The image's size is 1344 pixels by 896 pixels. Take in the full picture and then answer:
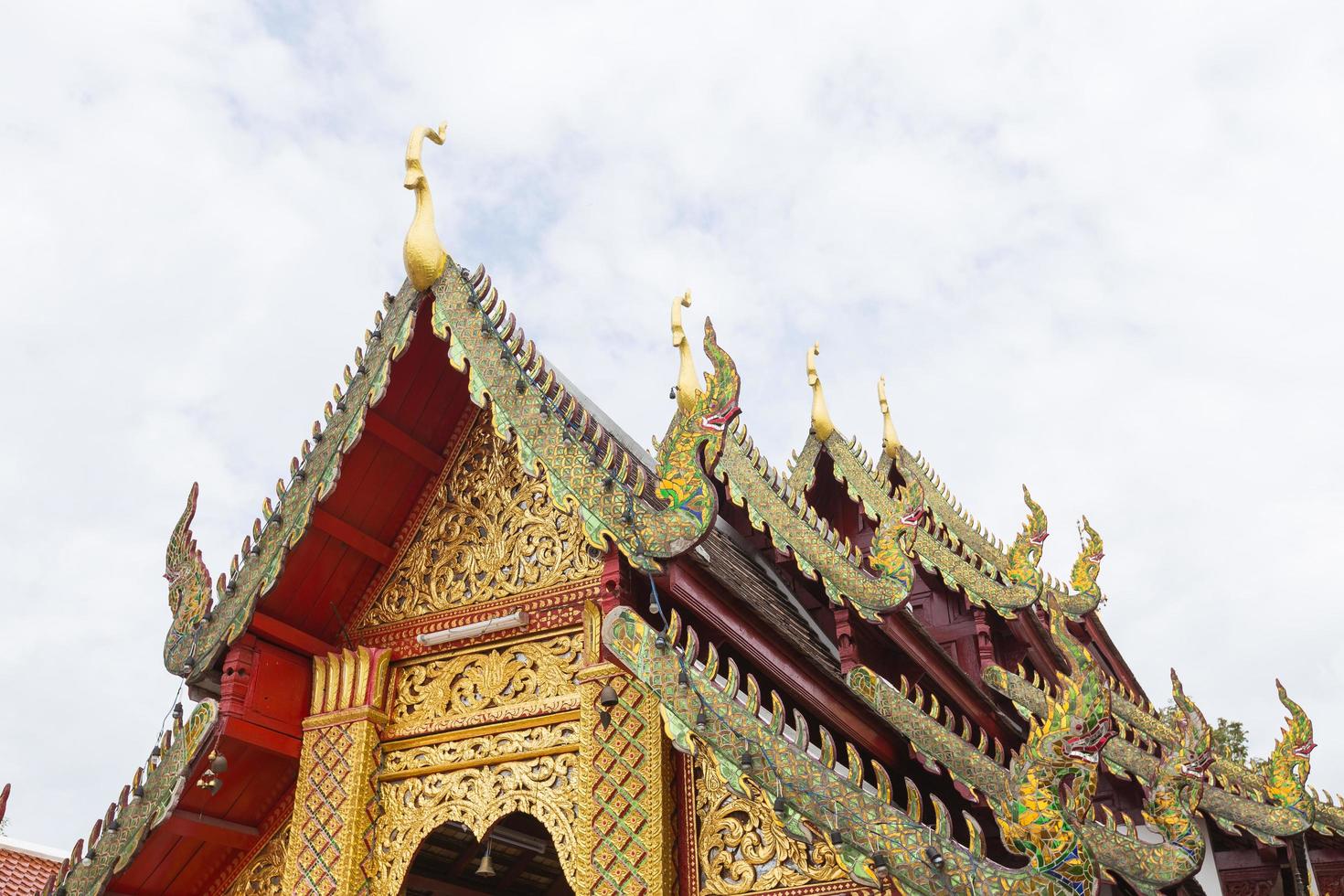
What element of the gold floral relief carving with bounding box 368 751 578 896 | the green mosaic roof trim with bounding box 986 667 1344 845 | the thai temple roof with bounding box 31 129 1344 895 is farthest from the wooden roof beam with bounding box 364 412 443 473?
the green mosaic roof trim with bounding box 986 667 1344 845

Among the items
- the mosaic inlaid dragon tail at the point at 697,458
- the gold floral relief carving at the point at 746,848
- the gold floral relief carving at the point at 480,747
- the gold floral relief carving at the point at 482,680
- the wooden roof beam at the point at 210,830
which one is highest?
the mosaic inlaid dragon tail at the point at 697,458

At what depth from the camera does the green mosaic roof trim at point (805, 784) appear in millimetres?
3893

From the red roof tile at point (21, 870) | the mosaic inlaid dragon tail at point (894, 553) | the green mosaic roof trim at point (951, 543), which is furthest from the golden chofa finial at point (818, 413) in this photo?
the red roof tile at point (21, 870)

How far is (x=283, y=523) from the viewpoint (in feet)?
18.5

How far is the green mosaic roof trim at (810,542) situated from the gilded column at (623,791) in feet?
6.66

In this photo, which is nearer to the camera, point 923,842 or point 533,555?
point 923,842

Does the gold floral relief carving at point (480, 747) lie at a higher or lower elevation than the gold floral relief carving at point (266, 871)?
higher

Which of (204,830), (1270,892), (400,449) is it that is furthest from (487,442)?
(1270,892)

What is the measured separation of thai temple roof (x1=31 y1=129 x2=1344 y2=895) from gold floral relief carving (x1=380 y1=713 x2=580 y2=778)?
0.56 meters

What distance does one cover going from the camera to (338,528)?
5715 mm

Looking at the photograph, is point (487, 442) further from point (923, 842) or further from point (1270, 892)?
point (1270, 892)

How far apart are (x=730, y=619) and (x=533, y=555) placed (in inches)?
37.3

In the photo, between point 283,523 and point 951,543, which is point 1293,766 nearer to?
point 951,543

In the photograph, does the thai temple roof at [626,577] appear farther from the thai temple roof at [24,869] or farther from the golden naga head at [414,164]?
the thai temple roof at [24,869]
